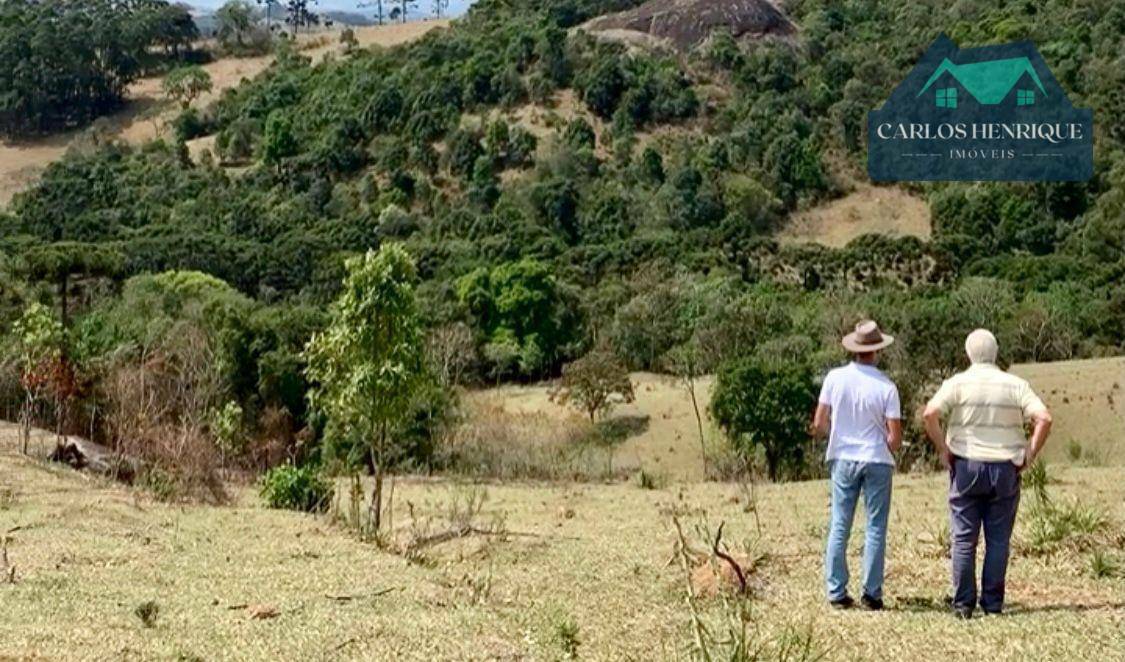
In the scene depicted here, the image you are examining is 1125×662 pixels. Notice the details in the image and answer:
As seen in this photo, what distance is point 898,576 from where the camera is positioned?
8398 millimetres

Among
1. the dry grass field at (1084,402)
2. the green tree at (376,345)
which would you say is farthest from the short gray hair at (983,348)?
the dry grass field at (1084,402)

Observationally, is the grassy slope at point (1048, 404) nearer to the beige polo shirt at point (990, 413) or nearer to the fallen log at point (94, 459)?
the fallen log at point (94, 459)

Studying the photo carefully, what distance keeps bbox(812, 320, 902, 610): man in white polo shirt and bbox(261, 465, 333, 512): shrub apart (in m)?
10.8

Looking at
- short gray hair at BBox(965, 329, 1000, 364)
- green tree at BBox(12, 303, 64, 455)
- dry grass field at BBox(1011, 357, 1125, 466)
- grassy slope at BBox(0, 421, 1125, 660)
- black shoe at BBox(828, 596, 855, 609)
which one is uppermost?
short gray hair at BBox(965, 329, 1000, 364)

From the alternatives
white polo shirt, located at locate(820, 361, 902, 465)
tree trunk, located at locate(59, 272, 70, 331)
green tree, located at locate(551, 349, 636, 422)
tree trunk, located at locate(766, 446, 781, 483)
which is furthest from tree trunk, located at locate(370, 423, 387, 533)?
tree trunk, located at locate(59, 272, 70, 331)

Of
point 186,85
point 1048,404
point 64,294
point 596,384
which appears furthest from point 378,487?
point 186,85

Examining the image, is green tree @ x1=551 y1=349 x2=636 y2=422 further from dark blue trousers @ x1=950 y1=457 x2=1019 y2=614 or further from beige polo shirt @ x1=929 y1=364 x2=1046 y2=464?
beige polo shirt @ x1=929 y1=364 x2=1046 y2=464

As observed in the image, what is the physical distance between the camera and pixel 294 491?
1667 cm

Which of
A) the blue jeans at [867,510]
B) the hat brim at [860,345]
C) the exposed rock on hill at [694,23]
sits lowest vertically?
the blue jeans at [867,510]

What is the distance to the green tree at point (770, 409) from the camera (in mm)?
27141

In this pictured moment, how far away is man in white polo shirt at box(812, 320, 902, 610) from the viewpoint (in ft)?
23.2

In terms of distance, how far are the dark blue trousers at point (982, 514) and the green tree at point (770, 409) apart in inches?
791

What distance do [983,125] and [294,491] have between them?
5442cm

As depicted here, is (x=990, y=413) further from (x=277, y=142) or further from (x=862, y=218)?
(x=277, y=142)
